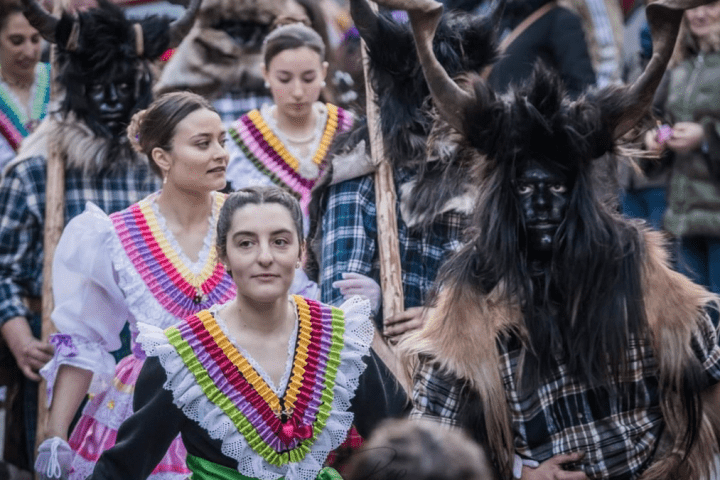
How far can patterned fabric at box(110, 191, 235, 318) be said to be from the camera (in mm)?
5496

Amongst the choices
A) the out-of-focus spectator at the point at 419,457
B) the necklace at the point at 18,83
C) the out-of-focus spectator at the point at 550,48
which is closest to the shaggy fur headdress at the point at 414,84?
the out-of-focus spectator at the point at 550,48

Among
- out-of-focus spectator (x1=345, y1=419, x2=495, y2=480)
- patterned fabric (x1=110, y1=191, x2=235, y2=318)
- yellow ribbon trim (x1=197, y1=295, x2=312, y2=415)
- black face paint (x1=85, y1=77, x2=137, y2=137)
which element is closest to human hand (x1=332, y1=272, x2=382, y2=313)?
patterned fabric (x1=110, y1=191, x2=235, y2=318)

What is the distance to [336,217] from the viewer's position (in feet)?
19.4

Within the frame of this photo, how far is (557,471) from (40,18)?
3561 millimetres

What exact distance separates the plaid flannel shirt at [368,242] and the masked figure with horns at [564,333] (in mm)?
1164

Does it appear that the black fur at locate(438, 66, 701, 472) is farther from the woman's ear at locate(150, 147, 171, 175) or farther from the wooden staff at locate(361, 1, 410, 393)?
the woman's ear at locate(150, 147, 171, 175)

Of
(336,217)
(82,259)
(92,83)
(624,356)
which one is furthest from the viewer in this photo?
(92,83)

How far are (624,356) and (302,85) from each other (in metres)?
2.81

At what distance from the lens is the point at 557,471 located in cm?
441

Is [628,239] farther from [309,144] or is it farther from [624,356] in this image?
[309,144]

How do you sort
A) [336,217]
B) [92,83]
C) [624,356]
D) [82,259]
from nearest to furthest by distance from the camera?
[624,356], [82,259], [336,217], [92,83]

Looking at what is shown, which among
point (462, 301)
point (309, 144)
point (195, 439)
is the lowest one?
point (195, 439)

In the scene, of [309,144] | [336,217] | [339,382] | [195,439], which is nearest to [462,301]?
[339,382]

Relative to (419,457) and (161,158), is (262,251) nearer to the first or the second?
(161,158)
